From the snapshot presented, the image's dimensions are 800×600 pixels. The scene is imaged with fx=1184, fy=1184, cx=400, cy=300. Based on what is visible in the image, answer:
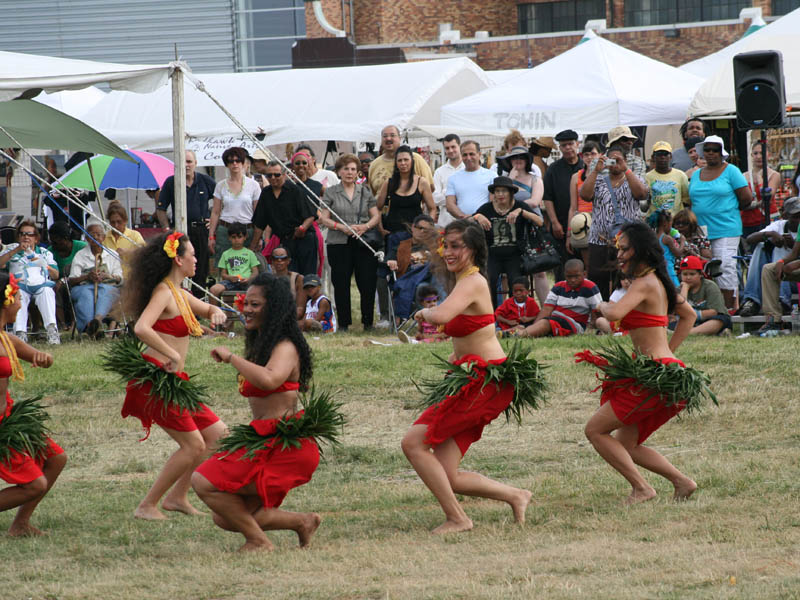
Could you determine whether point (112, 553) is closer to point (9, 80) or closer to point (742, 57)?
point (9, 80)

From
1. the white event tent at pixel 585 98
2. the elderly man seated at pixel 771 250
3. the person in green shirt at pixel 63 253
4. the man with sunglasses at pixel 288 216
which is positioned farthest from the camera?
the white event tent at pixel 585 98

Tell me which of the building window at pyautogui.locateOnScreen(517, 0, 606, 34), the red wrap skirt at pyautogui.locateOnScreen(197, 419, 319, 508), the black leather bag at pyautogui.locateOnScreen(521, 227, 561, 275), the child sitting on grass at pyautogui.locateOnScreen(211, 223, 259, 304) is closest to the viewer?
the red wrap skirt at pyautogui.locateOnScreen(197, 419, 319, 508)

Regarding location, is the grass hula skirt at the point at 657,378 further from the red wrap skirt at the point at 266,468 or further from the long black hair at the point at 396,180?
the long black hair at the point at 396,180

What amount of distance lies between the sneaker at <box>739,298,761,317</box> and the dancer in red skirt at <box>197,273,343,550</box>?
7287 millimetres

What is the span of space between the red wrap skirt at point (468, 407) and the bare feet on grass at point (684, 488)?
46.6 inches

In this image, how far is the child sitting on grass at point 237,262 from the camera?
14.0 meters

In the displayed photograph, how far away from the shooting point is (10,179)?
68.5ft

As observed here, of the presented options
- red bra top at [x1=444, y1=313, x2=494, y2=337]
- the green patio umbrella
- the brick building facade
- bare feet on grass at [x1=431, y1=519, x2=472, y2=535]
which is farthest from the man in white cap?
the brick building facade

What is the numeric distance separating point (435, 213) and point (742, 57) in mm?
3736

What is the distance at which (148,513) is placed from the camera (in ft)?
22.7

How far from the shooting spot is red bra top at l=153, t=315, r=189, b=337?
6844mm

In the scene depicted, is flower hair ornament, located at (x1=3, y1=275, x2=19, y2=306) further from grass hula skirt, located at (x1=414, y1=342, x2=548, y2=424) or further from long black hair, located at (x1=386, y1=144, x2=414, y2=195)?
long black hair, located at (x1=386, y1=144, x2=414, y2=195)

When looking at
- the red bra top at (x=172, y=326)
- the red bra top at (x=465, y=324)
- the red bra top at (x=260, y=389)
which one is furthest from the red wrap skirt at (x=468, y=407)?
the red bra top at (x=172, y=326)

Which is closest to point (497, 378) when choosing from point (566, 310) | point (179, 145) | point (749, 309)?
point (566, 310)
